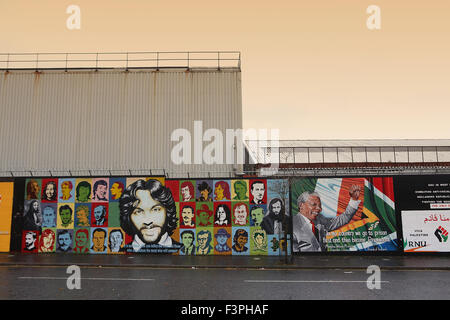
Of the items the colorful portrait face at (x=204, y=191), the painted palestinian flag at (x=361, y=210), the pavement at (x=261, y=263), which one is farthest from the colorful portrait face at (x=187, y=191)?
the painted palestinian flag at (x=361, y=210)

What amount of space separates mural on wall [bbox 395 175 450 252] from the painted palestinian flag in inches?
25.3

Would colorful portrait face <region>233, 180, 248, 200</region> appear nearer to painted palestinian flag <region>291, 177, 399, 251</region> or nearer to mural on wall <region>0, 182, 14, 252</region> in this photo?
painted palestinian flag <region>291, 177, 399, 251</region>

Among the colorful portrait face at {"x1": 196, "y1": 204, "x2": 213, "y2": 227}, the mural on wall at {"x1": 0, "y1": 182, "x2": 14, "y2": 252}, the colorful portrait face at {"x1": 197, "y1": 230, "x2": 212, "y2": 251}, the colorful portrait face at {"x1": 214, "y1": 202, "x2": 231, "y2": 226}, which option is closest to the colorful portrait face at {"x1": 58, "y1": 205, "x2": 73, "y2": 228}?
the mural on wall at {"x1": 0, "y1": 182, "x2": 14, "y2": 252}

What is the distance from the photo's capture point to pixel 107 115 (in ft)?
82.2

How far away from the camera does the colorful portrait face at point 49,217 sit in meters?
21.4

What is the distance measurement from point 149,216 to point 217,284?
10500 millimetres

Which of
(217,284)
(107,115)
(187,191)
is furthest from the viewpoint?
(107,115)

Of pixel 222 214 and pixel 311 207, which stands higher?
pixel 311 207

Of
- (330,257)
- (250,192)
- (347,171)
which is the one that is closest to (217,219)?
(250,192)

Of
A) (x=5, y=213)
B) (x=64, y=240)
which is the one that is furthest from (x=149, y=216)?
(x=5, y=213)

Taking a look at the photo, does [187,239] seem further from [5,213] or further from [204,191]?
[5,213]

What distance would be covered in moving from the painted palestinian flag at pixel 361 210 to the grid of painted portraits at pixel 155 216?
82.4 inches

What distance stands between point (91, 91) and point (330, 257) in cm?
1903

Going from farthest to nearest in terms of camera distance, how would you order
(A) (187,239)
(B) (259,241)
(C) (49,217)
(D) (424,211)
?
(C) (49,217) < (A) (187,239) < (B) (259,241) < (D) (424,211)
